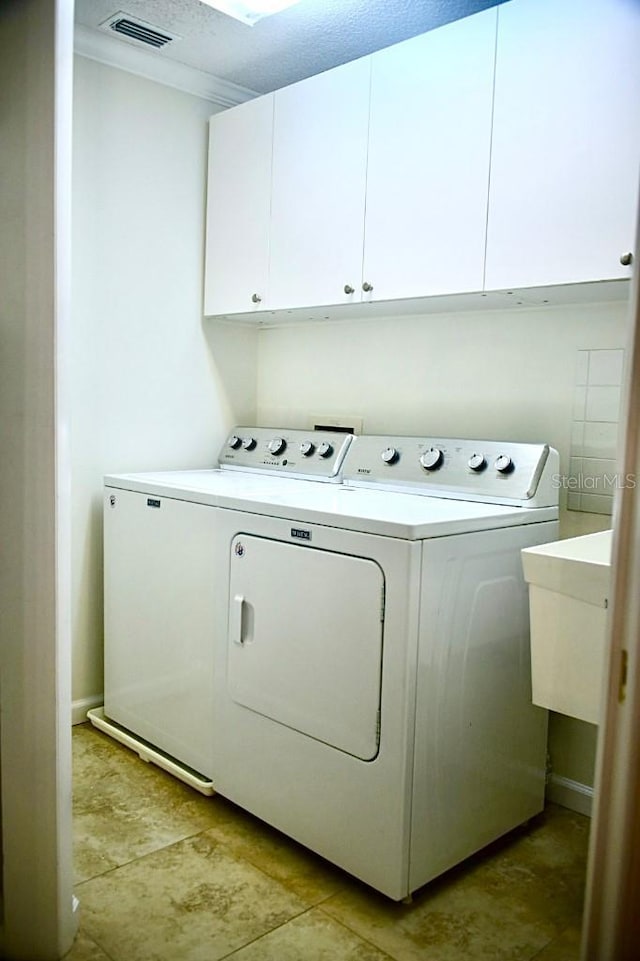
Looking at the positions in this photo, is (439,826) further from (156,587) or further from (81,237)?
(81,237)

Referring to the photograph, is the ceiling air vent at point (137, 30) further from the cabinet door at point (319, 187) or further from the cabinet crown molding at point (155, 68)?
the cabinet door at point (319, 187)

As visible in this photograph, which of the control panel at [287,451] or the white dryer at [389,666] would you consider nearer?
the white dryer at [389,666]

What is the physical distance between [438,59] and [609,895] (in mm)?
2042

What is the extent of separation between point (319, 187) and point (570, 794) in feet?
6.80

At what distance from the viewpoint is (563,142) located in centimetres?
186

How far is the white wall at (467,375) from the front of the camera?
2273 millimetres

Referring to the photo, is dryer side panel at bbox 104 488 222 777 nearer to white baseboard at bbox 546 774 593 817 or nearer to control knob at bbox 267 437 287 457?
control knob at bbox 267 437 287 457

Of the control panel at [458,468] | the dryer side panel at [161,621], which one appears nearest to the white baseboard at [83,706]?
the dryer side panel at [161,621]

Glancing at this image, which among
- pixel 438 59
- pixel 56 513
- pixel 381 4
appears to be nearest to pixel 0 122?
pixel 56 513

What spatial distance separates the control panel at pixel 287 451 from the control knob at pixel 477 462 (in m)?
0.52

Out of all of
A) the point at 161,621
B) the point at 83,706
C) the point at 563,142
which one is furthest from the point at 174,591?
the point at 563,142

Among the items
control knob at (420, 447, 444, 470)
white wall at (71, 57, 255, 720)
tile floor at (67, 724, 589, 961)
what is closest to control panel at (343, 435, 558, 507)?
control knob at (420, 447, 444, 470)

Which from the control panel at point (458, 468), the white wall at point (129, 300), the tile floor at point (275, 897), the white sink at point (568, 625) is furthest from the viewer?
the white wall at point (129, 300)

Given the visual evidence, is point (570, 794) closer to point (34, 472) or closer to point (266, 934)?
point (266, 934)
